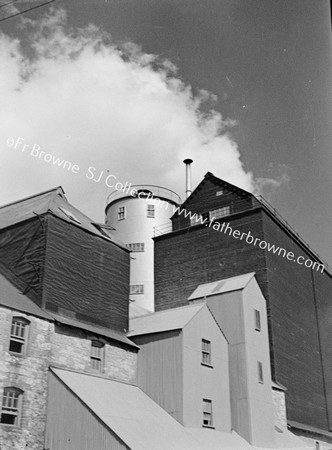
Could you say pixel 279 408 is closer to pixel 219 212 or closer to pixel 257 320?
pixel 257 320

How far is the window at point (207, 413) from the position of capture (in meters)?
24.1

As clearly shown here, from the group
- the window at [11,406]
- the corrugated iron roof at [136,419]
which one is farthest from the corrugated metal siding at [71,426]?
the window at [11,406]

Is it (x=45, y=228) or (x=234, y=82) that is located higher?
(x=45, y=228)

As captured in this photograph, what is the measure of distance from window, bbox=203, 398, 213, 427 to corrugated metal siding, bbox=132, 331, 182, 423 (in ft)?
5.77

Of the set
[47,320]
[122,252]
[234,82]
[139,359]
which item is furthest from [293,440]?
[234,82]

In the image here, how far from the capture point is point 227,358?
87.8ft

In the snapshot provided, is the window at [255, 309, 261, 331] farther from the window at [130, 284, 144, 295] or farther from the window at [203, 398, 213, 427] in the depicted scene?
the window at [130, 284, 144, 295]

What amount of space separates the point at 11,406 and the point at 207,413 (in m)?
9.08

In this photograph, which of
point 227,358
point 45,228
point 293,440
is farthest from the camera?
point 293,440

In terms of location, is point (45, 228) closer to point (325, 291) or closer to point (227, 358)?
point (227, 358)

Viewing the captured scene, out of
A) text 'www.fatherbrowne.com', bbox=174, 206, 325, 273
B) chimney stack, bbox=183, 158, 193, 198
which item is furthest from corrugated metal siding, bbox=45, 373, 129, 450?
chimney stack, bbox=183, 158, 193, 198

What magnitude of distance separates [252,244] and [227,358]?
10.2 m

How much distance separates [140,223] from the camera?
44.9 meters

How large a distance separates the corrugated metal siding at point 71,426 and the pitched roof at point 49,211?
7616mm
